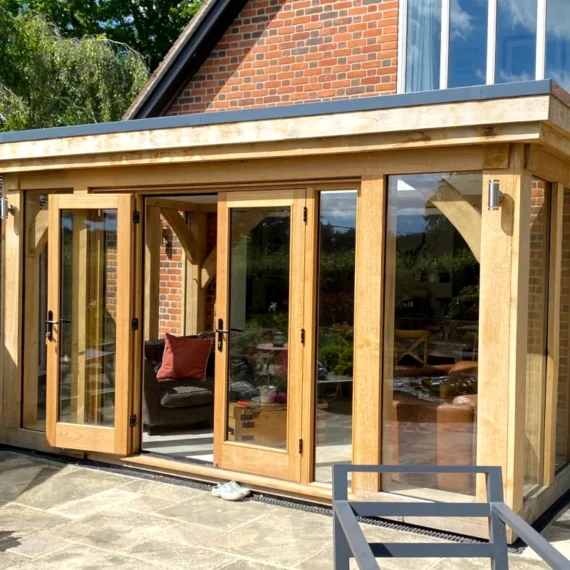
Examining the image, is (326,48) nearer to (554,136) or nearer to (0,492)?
(554,136)

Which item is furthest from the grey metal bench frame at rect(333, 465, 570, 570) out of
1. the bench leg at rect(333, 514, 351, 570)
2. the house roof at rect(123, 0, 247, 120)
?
the house roof at rect(123, 0, 247, 120)

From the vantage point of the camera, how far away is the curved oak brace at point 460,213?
5406 millimetres

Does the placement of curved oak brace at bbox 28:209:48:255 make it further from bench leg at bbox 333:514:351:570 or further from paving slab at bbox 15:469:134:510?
bench leg at bbox 333:514:351:570

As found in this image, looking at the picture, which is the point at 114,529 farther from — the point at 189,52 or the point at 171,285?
the point at 189,52

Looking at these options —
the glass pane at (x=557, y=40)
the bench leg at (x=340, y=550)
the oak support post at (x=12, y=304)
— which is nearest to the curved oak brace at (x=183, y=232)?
the oak support post at (x=12, y=304)

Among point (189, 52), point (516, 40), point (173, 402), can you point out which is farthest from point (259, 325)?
point (189, 52)

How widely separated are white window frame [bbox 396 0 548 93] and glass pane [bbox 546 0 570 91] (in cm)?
5

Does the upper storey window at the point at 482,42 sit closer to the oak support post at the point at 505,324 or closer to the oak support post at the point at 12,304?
the oak support post at the point at 505,324

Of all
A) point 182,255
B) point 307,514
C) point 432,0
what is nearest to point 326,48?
point 432,0

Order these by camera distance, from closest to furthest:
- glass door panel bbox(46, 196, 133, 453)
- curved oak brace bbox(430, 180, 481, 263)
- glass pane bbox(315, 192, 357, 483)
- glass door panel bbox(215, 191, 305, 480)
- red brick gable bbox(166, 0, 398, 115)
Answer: curved oak brace bbox(430, 180, 481, 263)
glass pane bbox(315, 192, 357, 483)
glass door panel bbox(215, 191, 305, 480)
glass door panel bbox(46, 196, 133, 453)
red brick gable bbox(166, 0, 398, 115)

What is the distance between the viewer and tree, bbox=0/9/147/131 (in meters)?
18.4

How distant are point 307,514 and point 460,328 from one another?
1751 millimetres

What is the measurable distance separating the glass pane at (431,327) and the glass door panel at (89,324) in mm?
2417

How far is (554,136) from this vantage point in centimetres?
526
